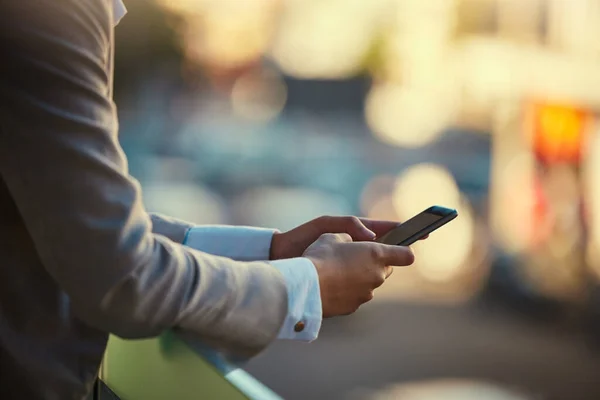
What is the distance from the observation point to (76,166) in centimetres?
95

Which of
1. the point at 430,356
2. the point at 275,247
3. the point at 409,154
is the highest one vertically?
the point at 275,247

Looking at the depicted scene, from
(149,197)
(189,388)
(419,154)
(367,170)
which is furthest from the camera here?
(419,154)

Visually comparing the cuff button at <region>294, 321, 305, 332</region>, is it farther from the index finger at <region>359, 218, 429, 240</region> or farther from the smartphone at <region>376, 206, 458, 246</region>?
the index finger at <region>359, 218, 429, 240</region>

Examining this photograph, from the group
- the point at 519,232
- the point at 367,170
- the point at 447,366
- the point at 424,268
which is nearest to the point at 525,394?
the point at 447,366

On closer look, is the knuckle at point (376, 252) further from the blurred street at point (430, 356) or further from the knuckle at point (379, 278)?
the blurred street at point (430, 356)

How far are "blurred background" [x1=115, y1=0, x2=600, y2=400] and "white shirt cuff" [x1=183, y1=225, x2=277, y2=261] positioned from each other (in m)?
5.24

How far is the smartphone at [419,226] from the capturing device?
4.31 ft

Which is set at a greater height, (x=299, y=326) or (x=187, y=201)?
(x=299, y=326)

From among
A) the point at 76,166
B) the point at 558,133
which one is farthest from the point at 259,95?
the point at 76,166

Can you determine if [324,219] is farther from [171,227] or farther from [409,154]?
[409,154]

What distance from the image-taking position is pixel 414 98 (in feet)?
69.8

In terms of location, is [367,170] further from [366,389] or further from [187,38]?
[366,389]

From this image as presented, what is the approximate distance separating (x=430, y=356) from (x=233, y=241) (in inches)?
292

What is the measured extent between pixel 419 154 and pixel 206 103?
523 centimetres
